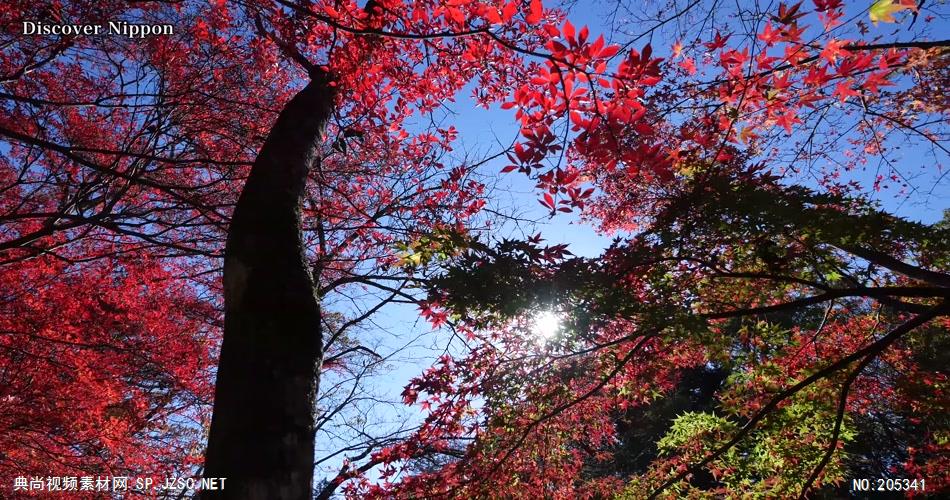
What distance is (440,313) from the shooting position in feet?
14.8

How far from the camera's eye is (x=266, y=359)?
1.69m

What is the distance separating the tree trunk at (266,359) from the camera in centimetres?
151

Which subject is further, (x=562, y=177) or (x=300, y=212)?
(x=562, y=177)

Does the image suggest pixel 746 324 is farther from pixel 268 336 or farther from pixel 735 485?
pixel 268 336

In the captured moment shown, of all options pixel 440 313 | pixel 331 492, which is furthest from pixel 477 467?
pixel 331 492

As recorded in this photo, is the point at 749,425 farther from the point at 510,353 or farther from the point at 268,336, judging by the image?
the point at 268,336

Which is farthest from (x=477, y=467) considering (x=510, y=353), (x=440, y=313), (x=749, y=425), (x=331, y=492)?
(x=331, y=492)

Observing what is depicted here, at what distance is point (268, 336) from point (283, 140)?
162 centimetres

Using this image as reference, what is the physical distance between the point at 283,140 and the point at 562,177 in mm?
1776

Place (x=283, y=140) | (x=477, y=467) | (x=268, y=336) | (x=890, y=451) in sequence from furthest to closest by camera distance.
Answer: (x=890, y=451), (x=477, y=467), (x=283, y=140), (x=268, y=336)

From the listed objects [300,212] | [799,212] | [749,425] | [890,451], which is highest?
[799,212]

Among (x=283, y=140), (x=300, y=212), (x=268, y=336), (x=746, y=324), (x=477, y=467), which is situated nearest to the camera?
(x=268, y=336)

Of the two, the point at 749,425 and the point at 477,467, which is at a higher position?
the point at 749,425

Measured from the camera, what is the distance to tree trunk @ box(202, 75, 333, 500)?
1508mm
